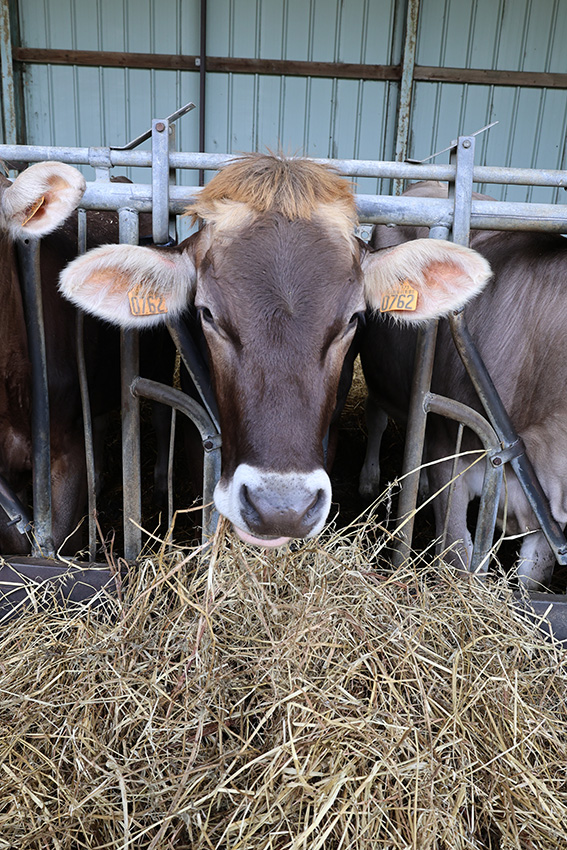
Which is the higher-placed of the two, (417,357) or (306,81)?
(306,81)

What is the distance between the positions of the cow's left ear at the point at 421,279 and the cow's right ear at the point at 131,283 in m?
0.60

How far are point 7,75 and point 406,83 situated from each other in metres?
4.61

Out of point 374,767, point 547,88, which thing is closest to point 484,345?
point 374,767

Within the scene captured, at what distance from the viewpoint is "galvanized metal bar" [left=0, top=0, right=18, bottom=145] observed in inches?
285

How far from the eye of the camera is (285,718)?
4.87 feet

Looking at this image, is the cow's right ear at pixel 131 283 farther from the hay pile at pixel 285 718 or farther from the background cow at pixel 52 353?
the hay pile at pixel 285 718

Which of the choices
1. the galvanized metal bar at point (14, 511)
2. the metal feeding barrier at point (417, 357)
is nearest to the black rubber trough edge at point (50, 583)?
the metal feeding barrier at point (417, 357)

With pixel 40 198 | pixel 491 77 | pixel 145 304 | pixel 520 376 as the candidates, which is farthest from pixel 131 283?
pixel 491 77

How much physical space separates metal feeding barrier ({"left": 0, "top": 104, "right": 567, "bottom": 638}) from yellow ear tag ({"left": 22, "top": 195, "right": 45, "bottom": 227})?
0.32ft

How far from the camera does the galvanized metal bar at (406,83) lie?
7238 mm

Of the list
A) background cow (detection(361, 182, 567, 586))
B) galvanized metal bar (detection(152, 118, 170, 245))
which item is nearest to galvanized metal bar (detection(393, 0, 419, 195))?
background cow (detection(361, 182, 567, 586))

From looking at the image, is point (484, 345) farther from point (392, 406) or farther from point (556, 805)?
point (556, 805)

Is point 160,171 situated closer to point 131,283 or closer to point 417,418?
point 131,283

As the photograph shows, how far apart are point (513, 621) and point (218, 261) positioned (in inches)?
54.6
